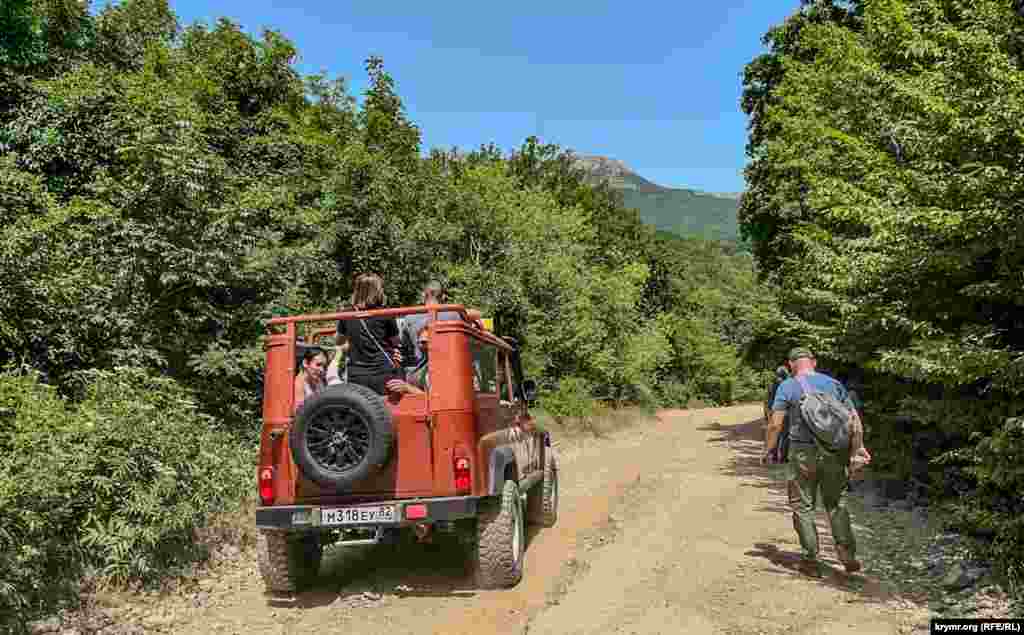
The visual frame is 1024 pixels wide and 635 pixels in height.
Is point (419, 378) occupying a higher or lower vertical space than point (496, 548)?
higher

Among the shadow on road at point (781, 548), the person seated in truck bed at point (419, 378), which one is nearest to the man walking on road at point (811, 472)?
the shadow on road at point (781, 548)

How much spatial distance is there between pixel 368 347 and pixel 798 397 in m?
3.68

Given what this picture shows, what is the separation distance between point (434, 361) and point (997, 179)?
5025 millimetres

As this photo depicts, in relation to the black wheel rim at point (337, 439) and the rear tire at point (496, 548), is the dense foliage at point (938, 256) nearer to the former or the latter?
the rear tire at point (496, 548)

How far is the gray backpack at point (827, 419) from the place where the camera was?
19.1 ft

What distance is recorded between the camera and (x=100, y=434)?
6262 millimetres

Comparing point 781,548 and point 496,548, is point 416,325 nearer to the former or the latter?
point 496,548

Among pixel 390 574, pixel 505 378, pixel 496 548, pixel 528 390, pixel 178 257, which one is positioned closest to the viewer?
pixel 496 548

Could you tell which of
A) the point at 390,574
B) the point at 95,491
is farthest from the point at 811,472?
the point at 95,491

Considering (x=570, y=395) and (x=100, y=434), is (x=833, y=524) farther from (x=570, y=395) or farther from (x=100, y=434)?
(x=570, y=395)

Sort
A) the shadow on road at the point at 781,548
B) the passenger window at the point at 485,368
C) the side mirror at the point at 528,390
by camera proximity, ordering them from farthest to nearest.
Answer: the side mirror at the point at 528,390 → the passenger window at the point at 485,368 → the shadow on road at the point at 781,548

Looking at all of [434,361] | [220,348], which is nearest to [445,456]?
[434,361]

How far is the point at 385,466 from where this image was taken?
5.64 meters

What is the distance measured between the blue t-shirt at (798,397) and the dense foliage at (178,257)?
212 inches
